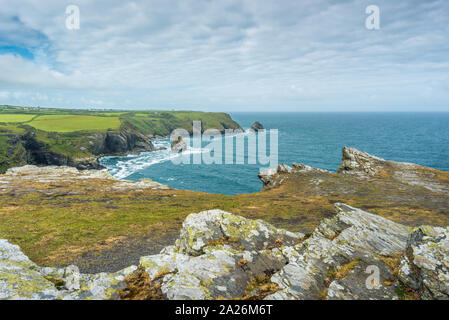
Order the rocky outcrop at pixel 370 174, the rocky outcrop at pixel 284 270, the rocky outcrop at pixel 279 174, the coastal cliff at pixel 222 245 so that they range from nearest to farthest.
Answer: the rocky outcrop at pixel 284 270, the coastal cliff at pixel 222 245, the rocky outcrop at pixel 370 174, the rocky outcrop at pixel 279 174

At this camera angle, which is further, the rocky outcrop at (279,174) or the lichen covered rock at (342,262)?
Result: the rocky outcrop at (279,174)

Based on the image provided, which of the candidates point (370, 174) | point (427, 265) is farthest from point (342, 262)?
point (370, 174)

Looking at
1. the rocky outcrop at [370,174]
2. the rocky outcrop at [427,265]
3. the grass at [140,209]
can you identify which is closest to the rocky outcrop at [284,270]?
the rocky outcrop at [427,265]

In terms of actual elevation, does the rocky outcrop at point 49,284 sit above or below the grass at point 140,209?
above

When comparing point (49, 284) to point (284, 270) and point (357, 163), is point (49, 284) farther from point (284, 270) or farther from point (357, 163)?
point (357, 163)

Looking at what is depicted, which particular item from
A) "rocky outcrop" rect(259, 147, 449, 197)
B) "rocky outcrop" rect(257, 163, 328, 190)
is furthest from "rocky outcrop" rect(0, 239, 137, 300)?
"rocky outcrop" rect(257, 163, 328, 190)

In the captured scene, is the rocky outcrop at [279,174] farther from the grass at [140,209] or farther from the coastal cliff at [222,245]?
the coastal cliff at [222,245]

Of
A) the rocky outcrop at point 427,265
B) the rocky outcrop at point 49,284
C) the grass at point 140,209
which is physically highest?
the rocky outcrop at point 427,265

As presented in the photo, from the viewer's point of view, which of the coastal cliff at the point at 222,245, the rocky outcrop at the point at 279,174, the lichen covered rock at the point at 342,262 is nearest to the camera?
the lichen covered rock at the point at 342,262
